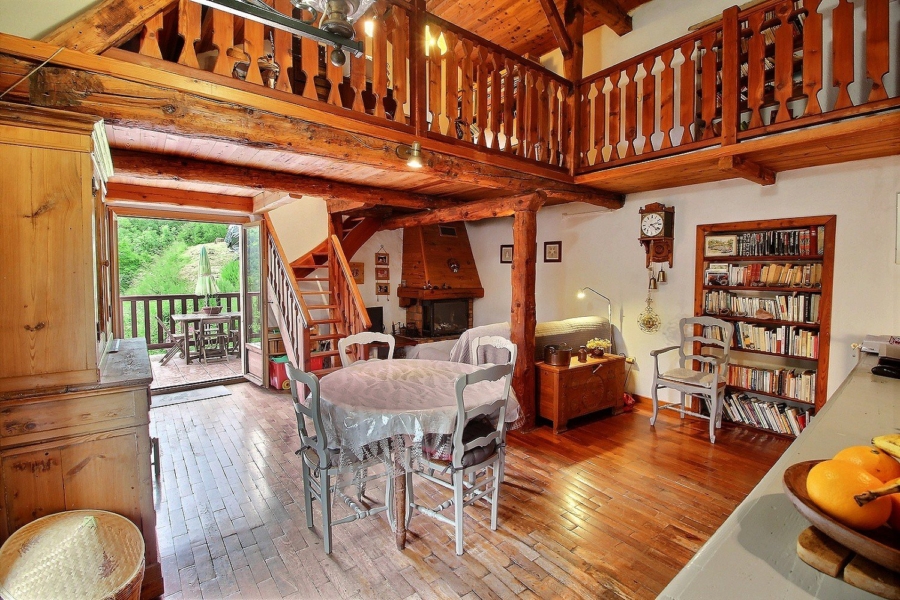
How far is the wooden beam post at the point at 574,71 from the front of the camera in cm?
409

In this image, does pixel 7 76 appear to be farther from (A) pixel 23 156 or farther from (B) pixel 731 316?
(B) pixel 731 316

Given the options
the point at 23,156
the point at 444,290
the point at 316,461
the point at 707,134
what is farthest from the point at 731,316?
the point at 23,156

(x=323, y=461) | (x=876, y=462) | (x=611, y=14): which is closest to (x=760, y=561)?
(x=876, y=462)

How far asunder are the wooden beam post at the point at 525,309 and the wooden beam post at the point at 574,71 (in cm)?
72

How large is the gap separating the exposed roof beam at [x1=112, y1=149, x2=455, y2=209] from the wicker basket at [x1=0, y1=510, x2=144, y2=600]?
7.59ft

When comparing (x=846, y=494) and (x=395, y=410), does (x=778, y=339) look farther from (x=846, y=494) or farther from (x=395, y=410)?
(x=846, y=494)

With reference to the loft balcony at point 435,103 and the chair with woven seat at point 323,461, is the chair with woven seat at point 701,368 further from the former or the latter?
the chair with woven seat at point 323,461

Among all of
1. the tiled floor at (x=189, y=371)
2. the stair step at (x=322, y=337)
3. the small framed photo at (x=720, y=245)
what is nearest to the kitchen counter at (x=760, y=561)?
the small framed photo at (x=720, y=245)

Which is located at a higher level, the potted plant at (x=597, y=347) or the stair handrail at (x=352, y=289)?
the stair handrail at (x=352, y=289)

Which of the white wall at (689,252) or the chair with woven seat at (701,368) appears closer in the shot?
the white wall at (689,252)

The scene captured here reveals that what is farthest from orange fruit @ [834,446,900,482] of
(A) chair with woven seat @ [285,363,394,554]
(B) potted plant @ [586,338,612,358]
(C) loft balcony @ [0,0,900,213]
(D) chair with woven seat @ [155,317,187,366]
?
(D) chair with woven seat @ [155,317,187,366]

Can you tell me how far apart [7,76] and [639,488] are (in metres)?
3.89

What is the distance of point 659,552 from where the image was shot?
2275mm

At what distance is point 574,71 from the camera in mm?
4156
